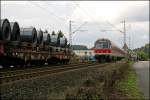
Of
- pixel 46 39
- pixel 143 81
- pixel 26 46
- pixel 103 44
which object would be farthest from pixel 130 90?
pixel 103 44

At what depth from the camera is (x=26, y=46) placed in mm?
24922

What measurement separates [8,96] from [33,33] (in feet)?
58.6

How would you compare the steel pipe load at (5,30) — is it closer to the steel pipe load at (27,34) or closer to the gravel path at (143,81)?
the steel pipe load at (27,34)

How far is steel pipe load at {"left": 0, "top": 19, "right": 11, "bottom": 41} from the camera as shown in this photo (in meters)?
20.4

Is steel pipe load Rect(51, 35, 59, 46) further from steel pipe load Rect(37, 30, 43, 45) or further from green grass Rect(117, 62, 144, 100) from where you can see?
green grass Rect(117, 62, 144, 100)

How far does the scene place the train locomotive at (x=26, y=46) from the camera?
69.2 feet

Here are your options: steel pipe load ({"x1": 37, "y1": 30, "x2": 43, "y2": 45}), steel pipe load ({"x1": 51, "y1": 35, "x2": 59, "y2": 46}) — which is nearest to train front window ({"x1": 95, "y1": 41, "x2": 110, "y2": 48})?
steel pipe load ({"x1": 51, "y1": 35, "x2": 59, "y2": 46})

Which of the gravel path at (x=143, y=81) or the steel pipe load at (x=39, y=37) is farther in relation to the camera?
the steel pipe load at (x=39, y=37)

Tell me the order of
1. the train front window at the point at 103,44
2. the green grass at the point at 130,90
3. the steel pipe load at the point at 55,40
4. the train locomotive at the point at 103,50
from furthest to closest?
the train front window at the point at 103,44
the train locomotive at the point at 103,50
the steel pipe load at the point at 55,40
the green grass at the point at 130,90

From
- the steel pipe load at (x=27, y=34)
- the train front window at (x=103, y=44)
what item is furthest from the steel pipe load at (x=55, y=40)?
the train front window at (x=103, y=44)

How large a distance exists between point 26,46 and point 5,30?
3.98 m

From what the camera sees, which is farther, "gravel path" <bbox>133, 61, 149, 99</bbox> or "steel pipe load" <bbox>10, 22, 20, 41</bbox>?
"steel pipe load" <bbox>10, 22, 20, 41</bbox>

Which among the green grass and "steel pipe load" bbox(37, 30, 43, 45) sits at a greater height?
"steel pipe load" bbox(37, 30, 43, 45)

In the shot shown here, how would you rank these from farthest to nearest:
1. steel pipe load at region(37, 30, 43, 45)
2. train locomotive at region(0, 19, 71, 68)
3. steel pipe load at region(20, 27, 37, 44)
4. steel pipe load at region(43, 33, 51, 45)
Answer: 1. steel pipe load at region(43, 33, 51, 45)
2. steel pipe load at region(37, 30, 43, 45)
3. steel pipe load at region(20, 27, 37, 44)
4. train locomotive at region(0, 19, 71, 68)
